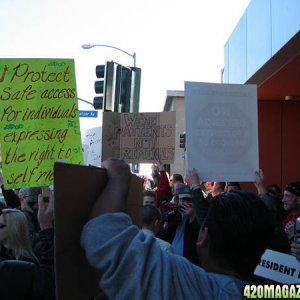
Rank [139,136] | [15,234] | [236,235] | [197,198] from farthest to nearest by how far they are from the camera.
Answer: [139,136], [197,198], [15,234], [236,235]

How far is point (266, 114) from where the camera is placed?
1180 centimetres

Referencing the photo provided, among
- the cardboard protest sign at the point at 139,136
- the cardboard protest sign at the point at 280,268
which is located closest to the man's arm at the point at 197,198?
the cardboard protest sign at the point at 280,268

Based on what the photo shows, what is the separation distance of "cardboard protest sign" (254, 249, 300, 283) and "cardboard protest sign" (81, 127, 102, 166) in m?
3.90

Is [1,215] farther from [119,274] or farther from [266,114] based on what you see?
[266,114]

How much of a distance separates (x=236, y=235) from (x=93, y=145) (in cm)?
546

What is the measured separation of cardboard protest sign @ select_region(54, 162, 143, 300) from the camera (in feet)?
5.27

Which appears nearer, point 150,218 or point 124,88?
point 150,218

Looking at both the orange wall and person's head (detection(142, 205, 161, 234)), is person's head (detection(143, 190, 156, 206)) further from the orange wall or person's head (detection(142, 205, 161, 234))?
the orange wall

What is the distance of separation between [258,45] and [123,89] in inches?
101

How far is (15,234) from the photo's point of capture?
3.66 m

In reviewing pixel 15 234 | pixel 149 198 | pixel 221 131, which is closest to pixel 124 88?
pixel 149 198

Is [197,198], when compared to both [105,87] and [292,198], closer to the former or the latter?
[292,198]

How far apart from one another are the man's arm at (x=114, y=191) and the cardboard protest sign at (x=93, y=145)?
16.4 ft

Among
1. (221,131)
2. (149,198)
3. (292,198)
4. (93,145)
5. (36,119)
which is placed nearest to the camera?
(36,119)
